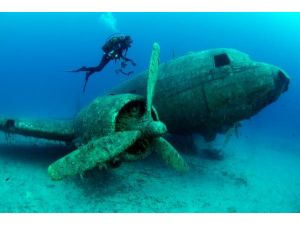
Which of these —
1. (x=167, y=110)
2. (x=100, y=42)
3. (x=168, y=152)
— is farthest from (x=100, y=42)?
(x=168, y=152)

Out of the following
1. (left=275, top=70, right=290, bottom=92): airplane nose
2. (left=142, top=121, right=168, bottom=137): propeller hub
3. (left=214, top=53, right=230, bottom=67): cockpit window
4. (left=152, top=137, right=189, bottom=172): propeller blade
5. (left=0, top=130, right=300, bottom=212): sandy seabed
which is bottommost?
(left=0, top=130, right=300, bottom=212): sandy seabed

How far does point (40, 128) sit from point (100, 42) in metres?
101

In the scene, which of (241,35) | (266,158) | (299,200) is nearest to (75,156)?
(299,200)

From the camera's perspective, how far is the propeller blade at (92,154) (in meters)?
6.81

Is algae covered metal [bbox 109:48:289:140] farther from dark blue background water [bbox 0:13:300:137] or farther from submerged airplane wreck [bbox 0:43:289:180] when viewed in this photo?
dark blue background water [bbox 0:13:300:137]

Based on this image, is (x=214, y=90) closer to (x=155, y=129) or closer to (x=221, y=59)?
(x=221, y=59)

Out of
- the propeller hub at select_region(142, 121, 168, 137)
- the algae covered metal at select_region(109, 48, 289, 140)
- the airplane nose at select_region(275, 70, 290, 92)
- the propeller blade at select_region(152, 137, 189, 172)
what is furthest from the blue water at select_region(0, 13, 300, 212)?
the propeller hub at select_region(142, 121, 168, 137)

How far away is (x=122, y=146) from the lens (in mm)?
7660

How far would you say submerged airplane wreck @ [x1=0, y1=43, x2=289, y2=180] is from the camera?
26.0ft

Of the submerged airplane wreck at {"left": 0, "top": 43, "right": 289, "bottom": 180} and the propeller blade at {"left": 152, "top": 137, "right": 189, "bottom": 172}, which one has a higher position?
the submerged airplane wreck at {"left": 0, "top": 43, "right": 289, "bottom": 180}

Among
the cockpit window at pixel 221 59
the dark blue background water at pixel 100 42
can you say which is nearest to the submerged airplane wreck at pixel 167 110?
the cockpit window at pixel 221 59

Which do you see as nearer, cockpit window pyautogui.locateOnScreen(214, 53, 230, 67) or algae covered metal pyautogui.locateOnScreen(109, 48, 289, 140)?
algae covered metal pyautogui.locateOnScreen(109, 48, 289, 140)

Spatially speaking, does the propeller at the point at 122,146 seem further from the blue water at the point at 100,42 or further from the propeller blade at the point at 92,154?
the blue water at the point at 100,42

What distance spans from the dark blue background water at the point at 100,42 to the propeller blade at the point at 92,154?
46.5 m
